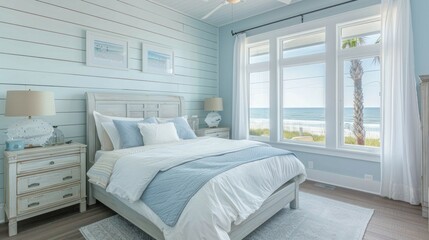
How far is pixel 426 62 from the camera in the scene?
110 inches

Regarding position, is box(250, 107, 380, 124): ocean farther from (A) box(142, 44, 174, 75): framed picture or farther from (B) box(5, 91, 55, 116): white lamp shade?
(B) box(5, 91, 55, 116): white lamp shade

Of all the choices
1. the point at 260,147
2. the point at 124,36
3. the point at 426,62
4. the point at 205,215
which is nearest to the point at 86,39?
the point at 124,36

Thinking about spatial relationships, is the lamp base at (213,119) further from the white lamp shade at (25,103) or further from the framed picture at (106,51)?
the white lamp shade at (25,103)

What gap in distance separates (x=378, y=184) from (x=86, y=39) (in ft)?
14.6

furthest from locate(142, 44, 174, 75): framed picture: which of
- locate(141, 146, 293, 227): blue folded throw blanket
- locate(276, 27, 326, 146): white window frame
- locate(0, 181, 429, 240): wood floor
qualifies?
locate(141, 146, 293, 227): blue folded throw blanket

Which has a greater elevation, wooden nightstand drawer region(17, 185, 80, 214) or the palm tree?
the palm tree

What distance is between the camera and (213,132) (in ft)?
14.6

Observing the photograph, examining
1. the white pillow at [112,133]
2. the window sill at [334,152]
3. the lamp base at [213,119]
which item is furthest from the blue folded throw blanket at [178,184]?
the lamp base at [213,119]

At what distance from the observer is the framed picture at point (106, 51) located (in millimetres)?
3102

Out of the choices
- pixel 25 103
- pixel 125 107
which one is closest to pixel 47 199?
pixel 25 103

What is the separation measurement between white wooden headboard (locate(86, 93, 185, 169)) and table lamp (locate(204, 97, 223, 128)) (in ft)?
1.82

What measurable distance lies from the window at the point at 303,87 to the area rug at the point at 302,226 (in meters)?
1.44

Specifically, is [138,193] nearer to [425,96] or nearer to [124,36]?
[124,36]

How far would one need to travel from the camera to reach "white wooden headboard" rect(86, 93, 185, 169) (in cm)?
301
